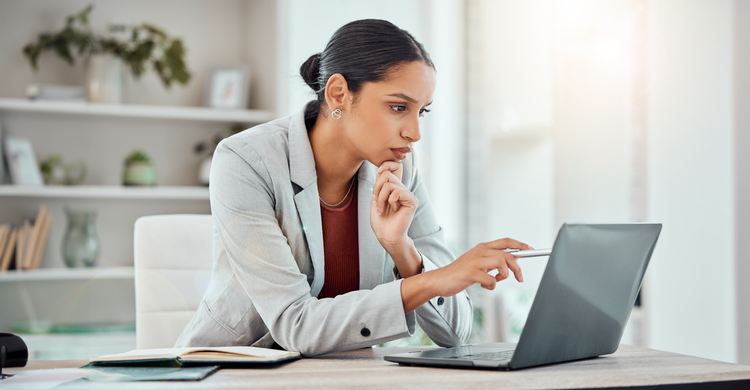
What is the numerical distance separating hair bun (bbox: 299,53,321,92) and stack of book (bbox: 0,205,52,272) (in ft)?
7.21

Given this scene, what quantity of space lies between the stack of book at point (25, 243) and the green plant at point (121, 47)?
78 cm

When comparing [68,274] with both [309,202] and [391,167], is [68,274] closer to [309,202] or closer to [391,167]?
[309,202]

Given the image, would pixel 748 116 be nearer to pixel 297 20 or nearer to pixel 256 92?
pixel 297 20

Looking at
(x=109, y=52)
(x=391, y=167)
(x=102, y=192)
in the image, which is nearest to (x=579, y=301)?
(x=391, y=167)

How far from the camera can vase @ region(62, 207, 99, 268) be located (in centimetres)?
321

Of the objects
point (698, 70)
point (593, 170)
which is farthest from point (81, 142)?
point (698, 70)

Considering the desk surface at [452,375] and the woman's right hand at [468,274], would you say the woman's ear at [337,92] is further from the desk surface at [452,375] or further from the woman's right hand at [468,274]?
the desk surface at [452,375]

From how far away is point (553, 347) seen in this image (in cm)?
92

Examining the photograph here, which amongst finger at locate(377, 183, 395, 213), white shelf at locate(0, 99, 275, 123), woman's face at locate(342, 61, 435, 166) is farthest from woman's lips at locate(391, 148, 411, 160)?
white shelf at locate(0, 99, 275, 123)

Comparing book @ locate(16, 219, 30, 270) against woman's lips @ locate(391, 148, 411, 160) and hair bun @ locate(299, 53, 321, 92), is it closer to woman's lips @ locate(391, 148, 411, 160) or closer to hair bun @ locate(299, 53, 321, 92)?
hair bun @ locate(299, 53, 321, 92)

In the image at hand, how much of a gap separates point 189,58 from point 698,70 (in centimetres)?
276

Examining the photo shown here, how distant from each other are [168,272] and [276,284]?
52 cm

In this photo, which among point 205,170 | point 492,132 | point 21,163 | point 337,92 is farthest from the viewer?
point 205,170

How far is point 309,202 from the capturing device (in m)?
1.34
